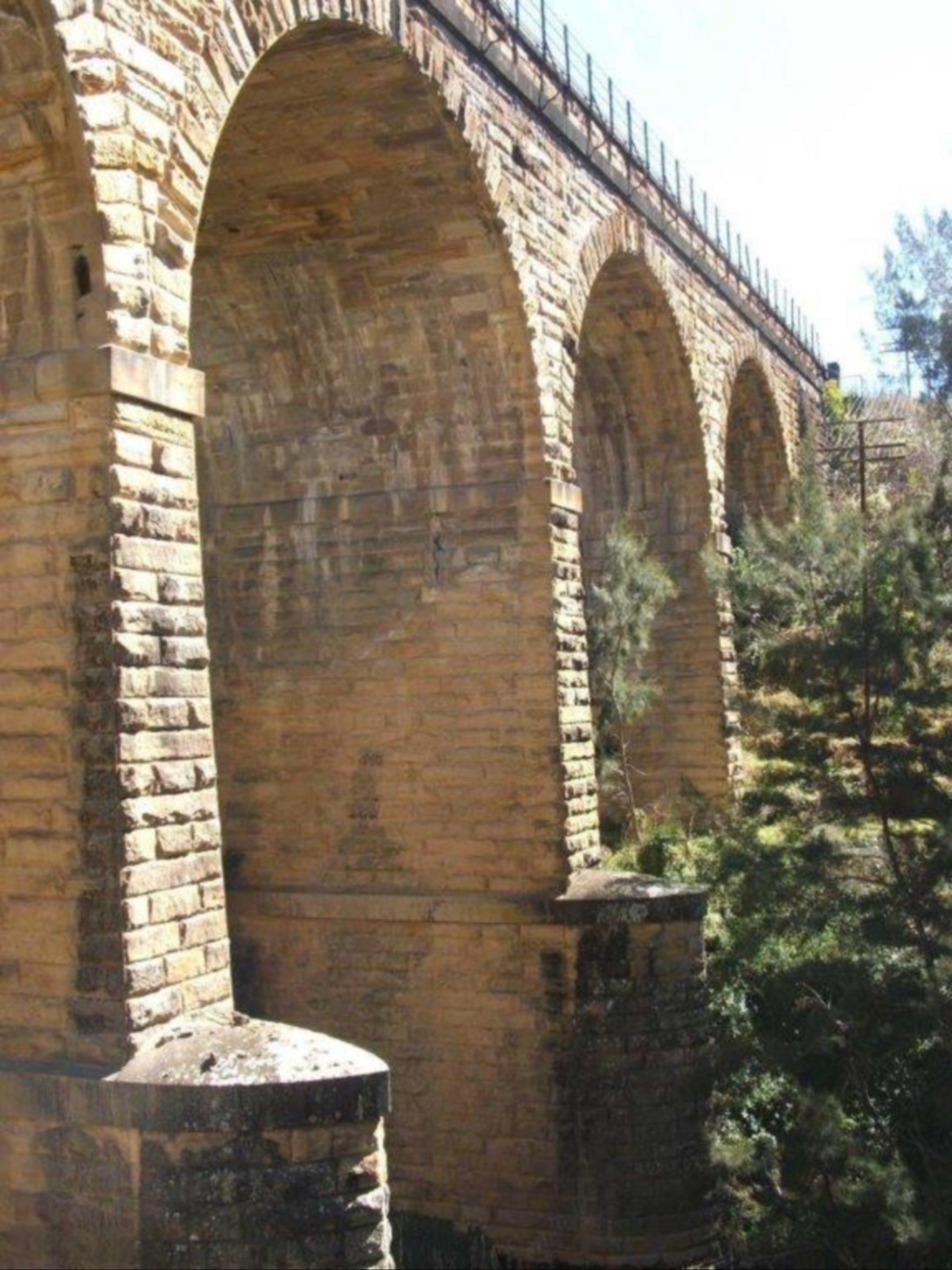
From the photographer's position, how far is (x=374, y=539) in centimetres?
1101

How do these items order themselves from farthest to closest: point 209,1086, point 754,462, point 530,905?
point 754,462
point 530,905
point 209,1086

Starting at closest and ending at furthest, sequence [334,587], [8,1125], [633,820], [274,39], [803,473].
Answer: [8,1125] → [274,39] → [334,587] → [803,473] → [633,820]

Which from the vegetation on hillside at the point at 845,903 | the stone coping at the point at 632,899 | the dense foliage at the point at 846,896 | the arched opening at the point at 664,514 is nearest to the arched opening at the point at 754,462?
the arched opening at the point at 664,514

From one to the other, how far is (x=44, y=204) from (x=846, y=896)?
7.20 meters

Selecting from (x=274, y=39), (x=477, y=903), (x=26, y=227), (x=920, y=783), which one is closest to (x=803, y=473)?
(x=920, y=783)

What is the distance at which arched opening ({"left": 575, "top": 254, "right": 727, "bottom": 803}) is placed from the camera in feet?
55.0

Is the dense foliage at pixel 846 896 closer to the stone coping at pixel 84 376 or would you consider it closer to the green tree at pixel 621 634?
the green tree at pixel 621 634

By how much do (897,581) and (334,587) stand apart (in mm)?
4245

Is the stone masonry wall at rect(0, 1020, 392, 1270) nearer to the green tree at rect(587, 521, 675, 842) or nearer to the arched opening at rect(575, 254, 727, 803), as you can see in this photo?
the green tree at rect(587, 521, 675, 842)

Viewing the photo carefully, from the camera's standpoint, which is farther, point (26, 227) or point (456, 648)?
point (456, 648)

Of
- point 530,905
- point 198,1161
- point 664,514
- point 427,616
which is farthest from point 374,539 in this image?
point 664,514

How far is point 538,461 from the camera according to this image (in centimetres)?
1073

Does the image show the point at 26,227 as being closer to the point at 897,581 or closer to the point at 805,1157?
the point at 897,581

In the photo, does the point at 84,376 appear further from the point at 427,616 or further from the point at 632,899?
the point at 632,899
